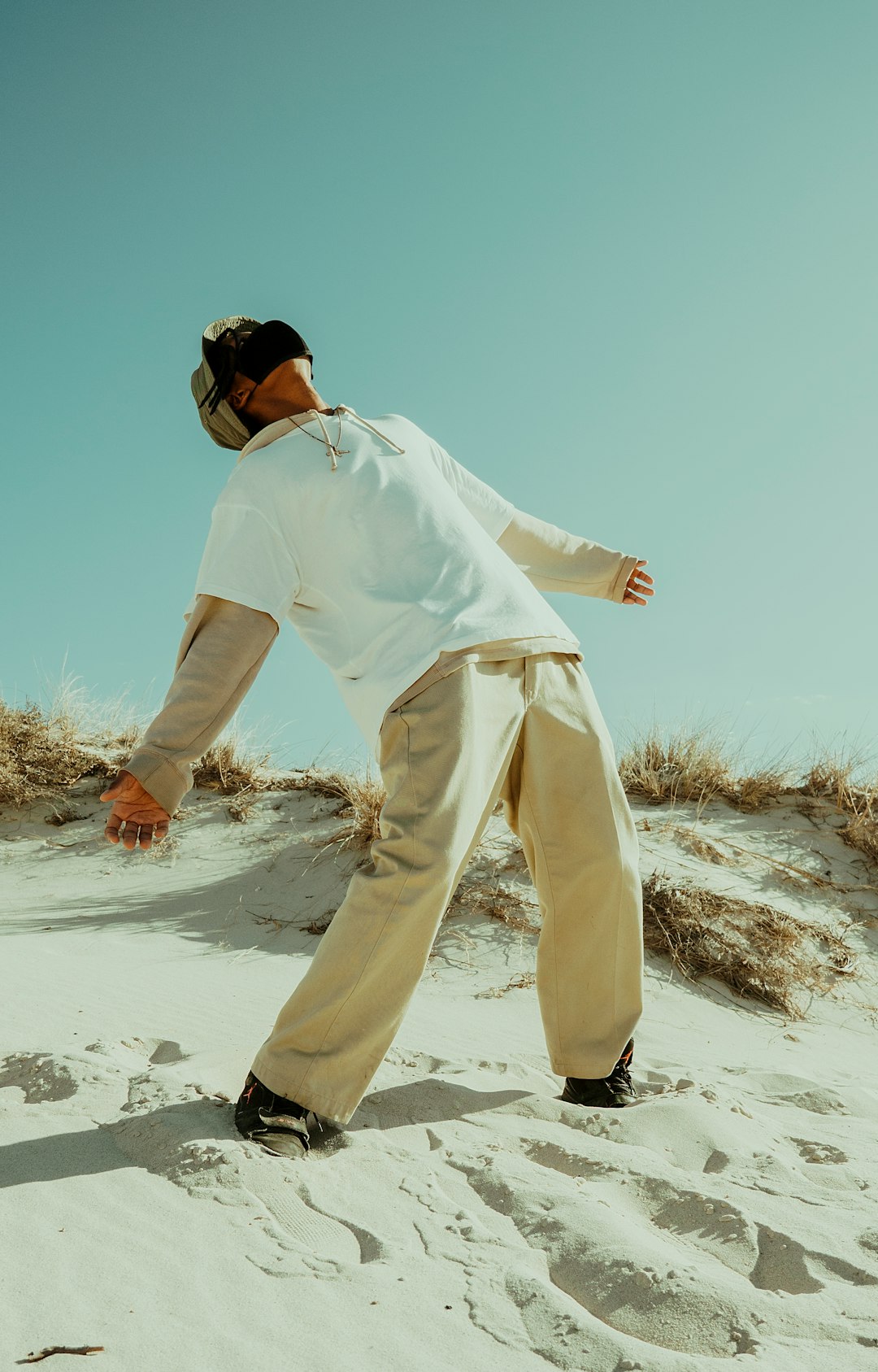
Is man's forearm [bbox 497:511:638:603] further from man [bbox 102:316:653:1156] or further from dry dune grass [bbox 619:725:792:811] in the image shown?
dry dune grass [bbox 619:725:792:811]

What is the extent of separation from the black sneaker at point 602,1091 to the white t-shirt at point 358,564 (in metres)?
1.06

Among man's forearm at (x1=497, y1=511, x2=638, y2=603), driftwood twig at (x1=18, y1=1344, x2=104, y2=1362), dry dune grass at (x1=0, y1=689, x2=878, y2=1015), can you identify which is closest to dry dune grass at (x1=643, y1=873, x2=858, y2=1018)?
dry dune grass at (x1=0, y1=689, x2=878, y2=1015)

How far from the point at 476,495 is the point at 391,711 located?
89cm

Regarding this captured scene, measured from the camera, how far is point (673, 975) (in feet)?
15.0

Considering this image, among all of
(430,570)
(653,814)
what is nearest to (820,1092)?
(430,570)

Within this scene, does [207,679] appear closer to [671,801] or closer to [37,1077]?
[37,1077]

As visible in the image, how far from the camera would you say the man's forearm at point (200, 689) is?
2.20 metres

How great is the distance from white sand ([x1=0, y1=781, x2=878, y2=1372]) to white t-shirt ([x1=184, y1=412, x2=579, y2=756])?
3.15 feet

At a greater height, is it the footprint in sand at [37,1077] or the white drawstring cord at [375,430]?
the white drawstring cord at [375,430]

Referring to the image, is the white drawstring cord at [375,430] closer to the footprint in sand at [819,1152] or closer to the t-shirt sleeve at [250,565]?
the t-shirt sleeve at [250,565]

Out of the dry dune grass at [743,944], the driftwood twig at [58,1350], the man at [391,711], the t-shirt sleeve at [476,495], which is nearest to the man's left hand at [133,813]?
the man at [391,711]

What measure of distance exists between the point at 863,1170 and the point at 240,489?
2117mm

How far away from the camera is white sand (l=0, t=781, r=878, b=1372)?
143 cm

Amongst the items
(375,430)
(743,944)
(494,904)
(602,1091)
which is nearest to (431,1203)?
(602,1091)
